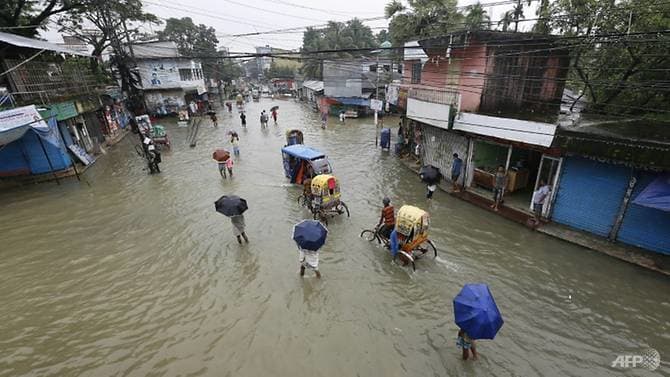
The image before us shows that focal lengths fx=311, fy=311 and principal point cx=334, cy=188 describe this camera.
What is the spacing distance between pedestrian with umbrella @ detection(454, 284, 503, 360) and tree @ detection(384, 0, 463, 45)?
81.2ft

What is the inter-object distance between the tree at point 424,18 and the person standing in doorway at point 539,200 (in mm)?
18883

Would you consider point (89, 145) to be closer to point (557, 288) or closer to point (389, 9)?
point (389, 9)

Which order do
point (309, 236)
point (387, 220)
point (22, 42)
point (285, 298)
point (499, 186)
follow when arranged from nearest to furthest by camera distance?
point (309, 236), point (285, 298), point (387, 220), point (499, 186), point (22, 42)

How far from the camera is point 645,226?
903cm

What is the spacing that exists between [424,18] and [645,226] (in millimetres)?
22555

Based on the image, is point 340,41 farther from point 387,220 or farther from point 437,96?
point 387,220

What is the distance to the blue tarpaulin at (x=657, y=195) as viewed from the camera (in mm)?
7906

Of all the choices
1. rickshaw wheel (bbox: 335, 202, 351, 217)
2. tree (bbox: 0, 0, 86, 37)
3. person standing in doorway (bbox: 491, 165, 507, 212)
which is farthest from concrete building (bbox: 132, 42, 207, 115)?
person standing in doorway (bbox: 491, 165, 507, 212)

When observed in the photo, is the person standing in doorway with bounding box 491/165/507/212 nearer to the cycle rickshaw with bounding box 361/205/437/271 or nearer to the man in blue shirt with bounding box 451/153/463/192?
the man in blue shirt with bounding box 451/153/463/192

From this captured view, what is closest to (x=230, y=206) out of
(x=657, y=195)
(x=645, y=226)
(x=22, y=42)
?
(x=657, y=195)

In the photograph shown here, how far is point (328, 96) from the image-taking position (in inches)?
1592

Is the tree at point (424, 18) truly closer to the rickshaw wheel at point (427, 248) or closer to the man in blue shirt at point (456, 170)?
the man in blue shirt at point (456, 170)

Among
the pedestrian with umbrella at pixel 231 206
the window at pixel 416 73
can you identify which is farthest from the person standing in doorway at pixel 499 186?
the window at pixel 416 73

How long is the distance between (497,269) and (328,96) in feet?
115
